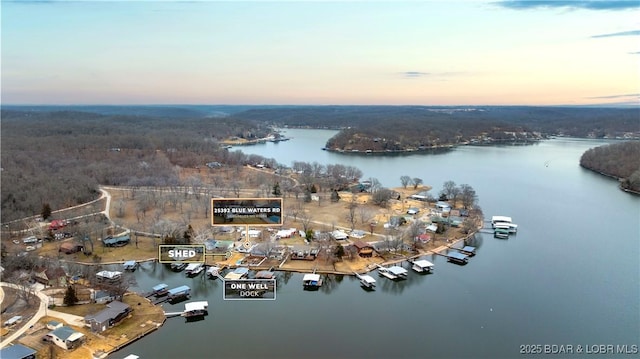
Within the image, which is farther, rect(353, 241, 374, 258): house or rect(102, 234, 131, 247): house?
rect(102, 234, 131, 247): house

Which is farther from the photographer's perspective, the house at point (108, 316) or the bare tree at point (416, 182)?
the bare tree at point (416, 182)

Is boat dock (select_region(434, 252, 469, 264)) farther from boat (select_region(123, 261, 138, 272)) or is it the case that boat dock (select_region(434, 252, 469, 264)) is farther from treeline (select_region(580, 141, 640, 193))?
treeline (select_region(580, 141, 640, 193))

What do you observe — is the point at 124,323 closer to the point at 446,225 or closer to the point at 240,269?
the point at 240,269

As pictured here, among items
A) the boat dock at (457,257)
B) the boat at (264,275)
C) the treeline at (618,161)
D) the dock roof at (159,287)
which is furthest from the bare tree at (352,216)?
the treeline at (618,161)

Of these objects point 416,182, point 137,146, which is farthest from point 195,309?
point 137,146

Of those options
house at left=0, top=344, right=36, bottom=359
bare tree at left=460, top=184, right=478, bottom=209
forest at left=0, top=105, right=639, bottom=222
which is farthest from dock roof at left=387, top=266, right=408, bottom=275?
forest at left=0, top=105, right=639, bottom=222

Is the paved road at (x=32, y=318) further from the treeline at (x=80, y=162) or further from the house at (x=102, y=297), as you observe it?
the treeline at (x=80, y=162)

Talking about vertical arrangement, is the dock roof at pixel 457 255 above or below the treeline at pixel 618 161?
below
